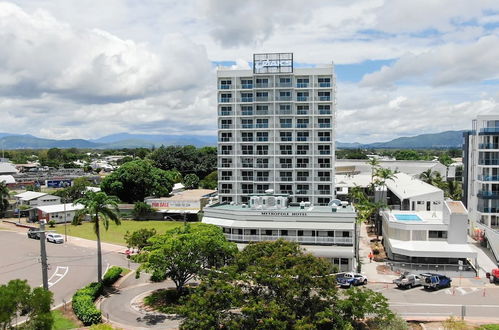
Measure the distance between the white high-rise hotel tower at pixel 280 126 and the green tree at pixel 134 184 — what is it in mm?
35545

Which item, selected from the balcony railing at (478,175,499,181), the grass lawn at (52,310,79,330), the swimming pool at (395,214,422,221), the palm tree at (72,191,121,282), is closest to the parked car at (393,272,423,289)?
the swimming pool at (395,214,422,221)

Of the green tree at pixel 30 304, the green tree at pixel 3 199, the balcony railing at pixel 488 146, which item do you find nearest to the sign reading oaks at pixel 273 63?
the balcony railing at pixel 488 146

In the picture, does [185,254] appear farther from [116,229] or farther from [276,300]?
[116,229]

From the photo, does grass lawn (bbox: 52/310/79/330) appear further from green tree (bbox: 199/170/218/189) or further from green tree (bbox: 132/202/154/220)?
green tree (bbox: 199/170/218/189)

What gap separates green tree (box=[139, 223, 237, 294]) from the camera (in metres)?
42.1

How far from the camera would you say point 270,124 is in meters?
72.8

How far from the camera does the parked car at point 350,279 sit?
48188 mm

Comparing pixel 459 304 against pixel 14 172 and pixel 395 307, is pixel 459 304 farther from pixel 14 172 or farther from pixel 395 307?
pixel 14 172

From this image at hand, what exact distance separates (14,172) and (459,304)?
169m

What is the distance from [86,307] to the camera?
4047 centimetres

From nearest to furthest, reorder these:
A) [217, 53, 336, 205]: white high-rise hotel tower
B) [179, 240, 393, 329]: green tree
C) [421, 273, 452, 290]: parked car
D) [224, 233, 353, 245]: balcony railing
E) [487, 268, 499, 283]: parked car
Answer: [179, 240, 393, 329]: green tree, [421, 273, 452, 290]: parked car, [487, 268, 499, 283]: parked car, [224, 233, 353, 245]: balcony railing, [217, 53, 336, 205]: white high-rise hotel tower

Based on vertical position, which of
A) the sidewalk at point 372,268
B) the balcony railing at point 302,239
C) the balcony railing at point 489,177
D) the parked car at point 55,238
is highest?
the balcony railing at point 489,177

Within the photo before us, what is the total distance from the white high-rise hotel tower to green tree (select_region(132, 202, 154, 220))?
1098 inches

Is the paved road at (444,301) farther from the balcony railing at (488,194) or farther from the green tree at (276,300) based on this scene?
the balcony railing at (488,194)
